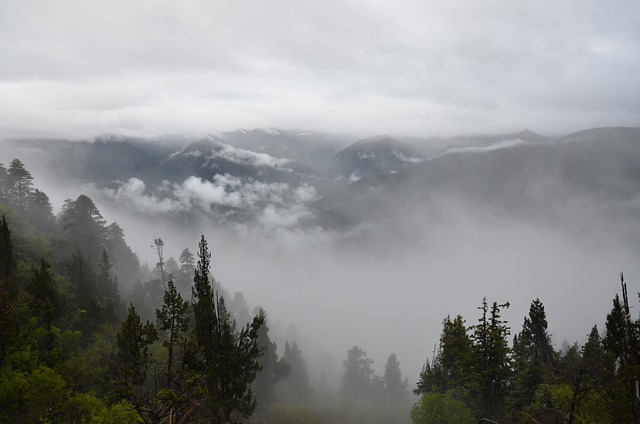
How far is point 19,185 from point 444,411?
320 ft

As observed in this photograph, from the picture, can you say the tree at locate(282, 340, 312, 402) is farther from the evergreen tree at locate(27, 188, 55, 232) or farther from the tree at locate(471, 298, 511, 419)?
the tree at locate(471, 298, 511, 419)

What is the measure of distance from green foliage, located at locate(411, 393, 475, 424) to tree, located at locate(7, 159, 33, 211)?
3712 inches

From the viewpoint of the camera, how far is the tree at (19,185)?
86.9 metres

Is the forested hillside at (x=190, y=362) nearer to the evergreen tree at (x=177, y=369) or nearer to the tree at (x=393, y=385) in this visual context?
the evergreen tree at (x=177, y=369)

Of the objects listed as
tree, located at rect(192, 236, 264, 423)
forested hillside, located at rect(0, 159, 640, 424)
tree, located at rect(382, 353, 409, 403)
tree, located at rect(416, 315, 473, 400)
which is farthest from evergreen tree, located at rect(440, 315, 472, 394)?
tree, located at rect(382, 353, 409, 403)

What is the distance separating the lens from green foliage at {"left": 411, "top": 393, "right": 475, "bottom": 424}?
3784 cm

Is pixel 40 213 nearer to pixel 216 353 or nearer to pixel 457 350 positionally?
pixel 216 353

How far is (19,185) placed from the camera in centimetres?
8731

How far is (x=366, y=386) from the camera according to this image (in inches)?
4299

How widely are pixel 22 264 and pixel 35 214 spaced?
1721 inches

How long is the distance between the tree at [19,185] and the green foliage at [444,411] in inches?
3712

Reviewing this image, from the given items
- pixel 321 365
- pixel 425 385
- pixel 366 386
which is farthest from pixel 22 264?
pixel 321 365

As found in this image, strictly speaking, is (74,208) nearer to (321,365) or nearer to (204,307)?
(204,307)

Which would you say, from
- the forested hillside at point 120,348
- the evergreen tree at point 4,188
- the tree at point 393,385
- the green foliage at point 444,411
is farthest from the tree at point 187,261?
the green foliage at point 444,411
